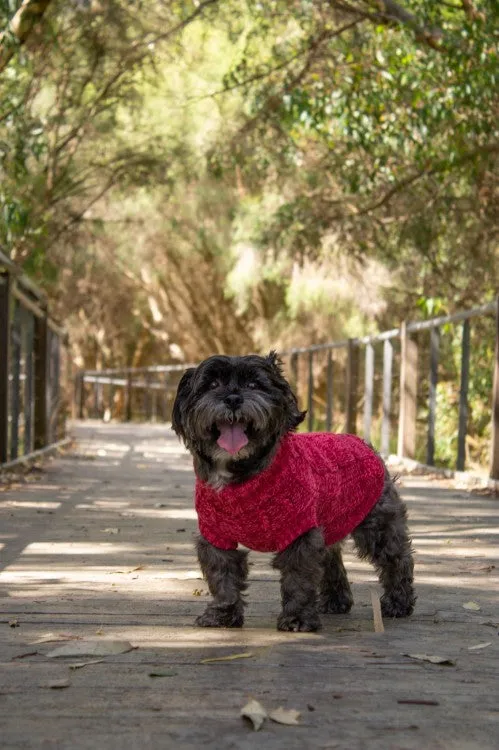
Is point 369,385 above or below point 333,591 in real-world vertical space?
above

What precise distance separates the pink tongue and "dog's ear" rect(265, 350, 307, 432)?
0.72 ft

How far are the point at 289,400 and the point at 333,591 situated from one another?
843 millimetres

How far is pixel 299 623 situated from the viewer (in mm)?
3965

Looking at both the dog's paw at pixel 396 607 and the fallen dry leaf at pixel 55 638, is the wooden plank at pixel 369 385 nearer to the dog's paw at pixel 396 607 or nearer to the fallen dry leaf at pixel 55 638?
the dog's paw at pixel 396 607

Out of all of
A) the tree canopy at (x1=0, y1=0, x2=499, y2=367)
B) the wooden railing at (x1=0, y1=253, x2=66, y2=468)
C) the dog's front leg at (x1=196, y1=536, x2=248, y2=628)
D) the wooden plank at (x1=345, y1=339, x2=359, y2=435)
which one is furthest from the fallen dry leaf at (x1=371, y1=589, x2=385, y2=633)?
the wooden plank at (x1=345, y1=339, x2=359, y2=435)

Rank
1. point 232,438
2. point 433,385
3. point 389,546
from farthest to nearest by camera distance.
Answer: point 433,385
point 389,546
point 232,438

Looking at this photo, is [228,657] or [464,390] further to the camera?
[464,390]

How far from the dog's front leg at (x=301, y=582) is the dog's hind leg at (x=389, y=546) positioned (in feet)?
1.54

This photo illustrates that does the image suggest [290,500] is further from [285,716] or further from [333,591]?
[285,716]

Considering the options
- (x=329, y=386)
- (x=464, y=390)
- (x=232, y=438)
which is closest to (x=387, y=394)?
(x=329, y=386)

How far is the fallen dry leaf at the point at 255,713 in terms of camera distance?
8.97 feet

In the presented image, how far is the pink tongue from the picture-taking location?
152 inches

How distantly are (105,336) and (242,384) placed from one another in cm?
3590

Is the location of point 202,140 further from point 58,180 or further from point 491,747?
point 491,747
